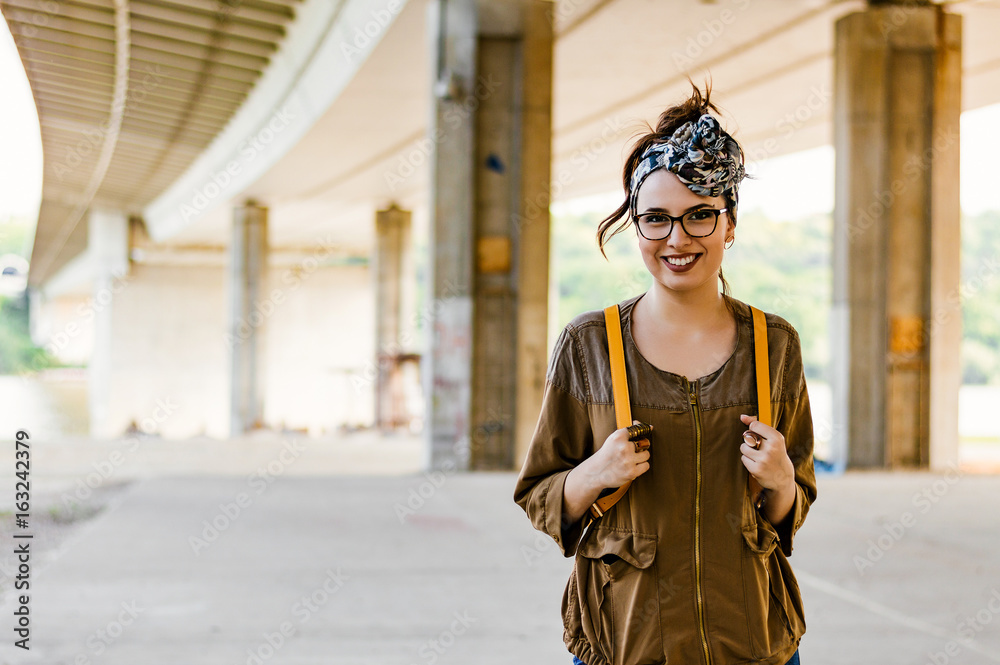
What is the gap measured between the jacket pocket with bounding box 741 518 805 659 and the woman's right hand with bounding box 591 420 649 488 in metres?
0.33

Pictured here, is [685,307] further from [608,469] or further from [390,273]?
[390,273]

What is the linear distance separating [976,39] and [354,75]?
12.2m

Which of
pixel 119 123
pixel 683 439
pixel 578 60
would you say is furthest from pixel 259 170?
pixel 683 439

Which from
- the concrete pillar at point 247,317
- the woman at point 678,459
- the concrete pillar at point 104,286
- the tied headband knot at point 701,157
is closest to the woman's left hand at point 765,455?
the woman at point 678,459

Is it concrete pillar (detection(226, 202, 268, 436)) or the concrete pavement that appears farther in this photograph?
concrete pillar (detection(226, 202, 268, 436))

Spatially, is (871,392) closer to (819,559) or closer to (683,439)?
(819,559)

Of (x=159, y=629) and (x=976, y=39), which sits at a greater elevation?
(x=976, y=39)

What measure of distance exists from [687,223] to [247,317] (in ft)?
119

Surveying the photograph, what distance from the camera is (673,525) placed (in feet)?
6.42

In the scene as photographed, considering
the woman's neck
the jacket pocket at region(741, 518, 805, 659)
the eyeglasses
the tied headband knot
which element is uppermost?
the tied headband knot

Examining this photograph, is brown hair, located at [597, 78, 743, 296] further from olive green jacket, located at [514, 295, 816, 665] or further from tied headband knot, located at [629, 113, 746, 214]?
olive green jacket, located at [514, 295, 816, 665]

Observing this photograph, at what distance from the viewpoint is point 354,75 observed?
1744 cm

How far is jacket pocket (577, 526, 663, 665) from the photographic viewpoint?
1937mm

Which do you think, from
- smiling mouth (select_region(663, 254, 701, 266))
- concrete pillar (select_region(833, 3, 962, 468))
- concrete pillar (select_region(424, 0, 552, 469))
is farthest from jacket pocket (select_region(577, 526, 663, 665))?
concrete pillar (select_region(833, 3, 962, 468))
